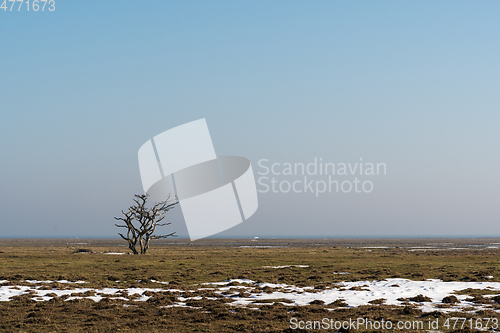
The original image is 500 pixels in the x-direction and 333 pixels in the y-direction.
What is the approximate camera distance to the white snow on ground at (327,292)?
22.7 metres

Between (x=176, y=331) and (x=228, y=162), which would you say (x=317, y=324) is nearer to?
(x=176, y=331)

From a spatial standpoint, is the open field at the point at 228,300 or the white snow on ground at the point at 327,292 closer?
the open field at the point at 228,300

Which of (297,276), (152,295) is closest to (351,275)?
(297,276)

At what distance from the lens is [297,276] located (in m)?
33.8

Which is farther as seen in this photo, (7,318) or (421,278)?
(421,278)

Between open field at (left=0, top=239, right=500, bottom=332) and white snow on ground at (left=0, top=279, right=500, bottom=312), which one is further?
white snow on ground at (left=0, top=279, right=500, bottom=312)

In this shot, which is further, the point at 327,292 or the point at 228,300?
the point at 327,292

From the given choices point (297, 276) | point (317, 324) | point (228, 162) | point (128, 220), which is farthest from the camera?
point (228, 162)

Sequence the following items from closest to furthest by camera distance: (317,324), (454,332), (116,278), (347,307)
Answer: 1. (454,332)
2. (317,324)
3. (347,307)
4. (116,278)

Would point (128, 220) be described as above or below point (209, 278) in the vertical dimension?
above

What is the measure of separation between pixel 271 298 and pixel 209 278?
10014 mm

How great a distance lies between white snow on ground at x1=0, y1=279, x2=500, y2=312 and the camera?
2266cm

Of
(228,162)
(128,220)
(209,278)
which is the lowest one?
(209,278)

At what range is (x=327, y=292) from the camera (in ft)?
84.6
